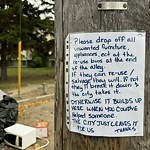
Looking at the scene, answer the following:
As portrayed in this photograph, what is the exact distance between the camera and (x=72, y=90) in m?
1.35

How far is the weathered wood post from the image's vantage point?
128 cm

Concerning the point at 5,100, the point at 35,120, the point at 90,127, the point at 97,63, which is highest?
the point at 97,63

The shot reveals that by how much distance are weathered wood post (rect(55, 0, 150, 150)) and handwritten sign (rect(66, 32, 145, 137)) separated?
0.09 ft

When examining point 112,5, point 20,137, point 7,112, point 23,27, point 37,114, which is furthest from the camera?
point 23,27

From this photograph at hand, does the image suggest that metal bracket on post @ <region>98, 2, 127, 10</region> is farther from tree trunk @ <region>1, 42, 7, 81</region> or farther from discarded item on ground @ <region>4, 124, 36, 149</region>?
tree trunk @ <region>1, 42, 7, 81</region>

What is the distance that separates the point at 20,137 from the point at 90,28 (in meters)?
4.37

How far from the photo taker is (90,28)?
130 cm

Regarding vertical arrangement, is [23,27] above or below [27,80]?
above

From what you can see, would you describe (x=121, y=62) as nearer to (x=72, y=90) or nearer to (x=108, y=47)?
(x=108, y=47)

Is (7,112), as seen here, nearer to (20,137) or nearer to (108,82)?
(20,137)

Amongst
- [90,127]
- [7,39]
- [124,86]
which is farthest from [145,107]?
[7,39]

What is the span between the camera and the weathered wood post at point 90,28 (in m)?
1.28

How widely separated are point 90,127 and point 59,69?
302 mm

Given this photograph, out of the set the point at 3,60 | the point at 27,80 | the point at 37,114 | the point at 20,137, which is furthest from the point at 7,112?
the point at 27,80
